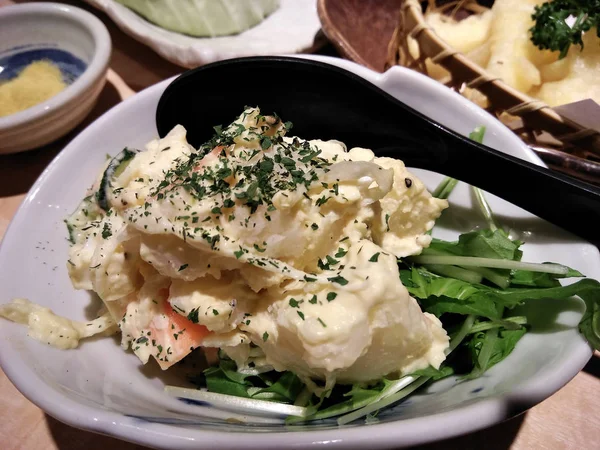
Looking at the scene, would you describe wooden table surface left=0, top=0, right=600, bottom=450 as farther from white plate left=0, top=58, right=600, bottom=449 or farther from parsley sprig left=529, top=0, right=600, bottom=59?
parsley sprig left=529, top=0, right=600, bottom=59

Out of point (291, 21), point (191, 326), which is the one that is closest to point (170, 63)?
point (291, 21)

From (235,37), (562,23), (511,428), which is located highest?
(562,23)

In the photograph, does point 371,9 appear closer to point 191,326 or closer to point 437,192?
point 437,192

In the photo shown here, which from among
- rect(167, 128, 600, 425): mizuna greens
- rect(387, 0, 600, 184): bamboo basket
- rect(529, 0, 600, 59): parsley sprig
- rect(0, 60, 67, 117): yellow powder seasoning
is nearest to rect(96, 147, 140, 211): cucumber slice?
rect(167, 128, 600, 425): mizuna greens

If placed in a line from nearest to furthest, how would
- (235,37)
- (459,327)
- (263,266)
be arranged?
(263,266)
(459,327)
(235,37)

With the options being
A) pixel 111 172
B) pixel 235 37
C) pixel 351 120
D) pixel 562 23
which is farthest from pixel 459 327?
pixel 235 37

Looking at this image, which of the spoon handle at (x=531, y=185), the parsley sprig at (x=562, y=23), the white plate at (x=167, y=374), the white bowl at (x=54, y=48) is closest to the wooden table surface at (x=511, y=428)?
the white plate at (x=167, y=374)

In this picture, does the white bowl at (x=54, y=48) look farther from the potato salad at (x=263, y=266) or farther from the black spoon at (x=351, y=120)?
the potato salad at (x=263, y=266)

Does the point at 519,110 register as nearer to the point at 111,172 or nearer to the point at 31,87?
the point at 111,172
